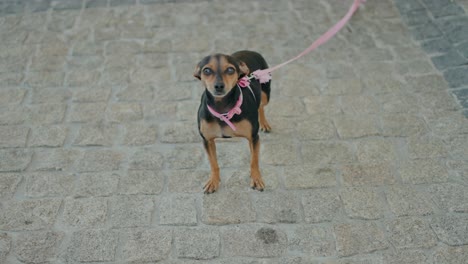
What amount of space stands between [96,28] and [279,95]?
4.14 m

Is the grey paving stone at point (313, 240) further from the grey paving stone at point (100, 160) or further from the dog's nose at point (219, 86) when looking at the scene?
the grey paving stone at point (100, 160)

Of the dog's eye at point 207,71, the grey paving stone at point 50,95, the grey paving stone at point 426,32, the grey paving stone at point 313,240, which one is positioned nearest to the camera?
the dog's eye at point 207,71

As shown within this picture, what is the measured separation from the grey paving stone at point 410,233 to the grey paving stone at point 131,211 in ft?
8.76

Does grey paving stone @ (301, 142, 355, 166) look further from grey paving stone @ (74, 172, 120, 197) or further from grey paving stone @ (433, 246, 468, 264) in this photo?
grey paving stone @ (74, 172, 120, 197)

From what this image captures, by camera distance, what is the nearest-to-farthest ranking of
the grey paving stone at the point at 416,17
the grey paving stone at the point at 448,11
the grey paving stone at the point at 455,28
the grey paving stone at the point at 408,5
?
the grey paving stone at the point at 455,28 < the grey paving stone at the point at 448,11 < the grey paving stone at the point at 416,17 < the grey paving stone at the point at 408,5

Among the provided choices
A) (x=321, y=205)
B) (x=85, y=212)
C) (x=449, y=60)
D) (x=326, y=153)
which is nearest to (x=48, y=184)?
(x=85, y=212)

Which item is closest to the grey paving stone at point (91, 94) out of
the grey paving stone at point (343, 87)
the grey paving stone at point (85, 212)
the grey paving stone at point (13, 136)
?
the grey paving stone at point (13, 136)

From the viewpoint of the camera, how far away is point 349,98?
698 centimetres

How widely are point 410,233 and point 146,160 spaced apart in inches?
130

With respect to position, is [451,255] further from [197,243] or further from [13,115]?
[13,115]

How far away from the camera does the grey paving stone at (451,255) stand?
15.1 feet

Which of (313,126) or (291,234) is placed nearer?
(291,234)

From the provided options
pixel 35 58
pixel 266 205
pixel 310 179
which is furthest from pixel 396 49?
pixel 35 58

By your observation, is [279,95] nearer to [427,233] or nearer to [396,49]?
[396,49]
